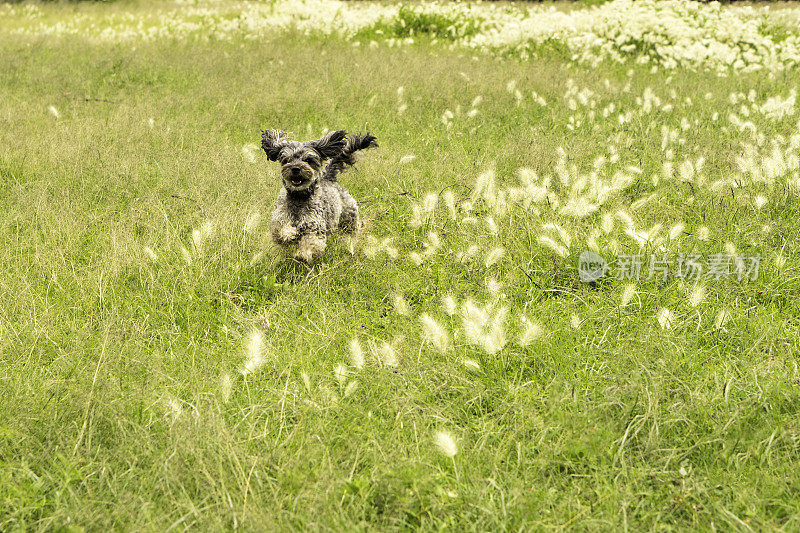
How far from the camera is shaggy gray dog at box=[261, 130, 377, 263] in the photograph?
13.4ft

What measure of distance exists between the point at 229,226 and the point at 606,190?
2726 millimetres

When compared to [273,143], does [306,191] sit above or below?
below

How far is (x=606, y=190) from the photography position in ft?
14.8

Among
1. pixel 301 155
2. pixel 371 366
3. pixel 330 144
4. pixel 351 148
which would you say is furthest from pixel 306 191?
pixel 371 366

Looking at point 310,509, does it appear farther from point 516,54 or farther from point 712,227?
point 516,54

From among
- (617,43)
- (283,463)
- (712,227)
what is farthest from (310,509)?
(617,43)

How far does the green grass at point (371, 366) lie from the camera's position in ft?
7.83

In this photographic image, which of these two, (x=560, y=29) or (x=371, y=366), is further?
(x=560, y=29)

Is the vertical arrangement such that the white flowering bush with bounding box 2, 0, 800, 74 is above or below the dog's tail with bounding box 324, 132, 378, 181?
below

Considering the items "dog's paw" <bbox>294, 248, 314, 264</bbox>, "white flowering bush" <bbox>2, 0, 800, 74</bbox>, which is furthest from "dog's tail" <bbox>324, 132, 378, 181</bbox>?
"white flowering bush" <bbox>2, 0, 800, 74</bbox>

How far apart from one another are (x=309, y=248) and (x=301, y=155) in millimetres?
605

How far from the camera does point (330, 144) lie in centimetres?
425

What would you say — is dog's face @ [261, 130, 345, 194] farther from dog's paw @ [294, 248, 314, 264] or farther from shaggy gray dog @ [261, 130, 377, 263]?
dog's paw @ [294, 248, 314, 264]

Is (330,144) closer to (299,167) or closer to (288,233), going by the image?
(299,167)
